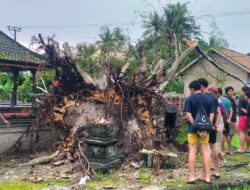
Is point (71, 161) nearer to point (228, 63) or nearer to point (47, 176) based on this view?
point (47, 176)

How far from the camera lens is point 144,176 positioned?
7047mm

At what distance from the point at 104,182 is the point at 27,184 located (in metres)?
1.43

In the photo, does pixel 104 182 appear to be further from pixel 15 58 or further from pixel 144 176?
pixel 15 58

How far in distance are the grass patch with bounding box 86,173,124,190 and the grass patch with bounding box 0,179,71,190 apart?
54cm

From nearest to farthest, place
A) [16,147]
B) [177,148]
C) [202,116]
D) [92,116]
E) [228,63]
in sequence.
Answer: [202,116], [92,116], [16,147], [177,148], [228,63]

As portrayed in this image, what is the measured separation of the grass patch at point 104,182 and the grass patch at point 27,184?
0.54m

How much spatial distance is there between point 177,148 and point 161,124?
810 mm

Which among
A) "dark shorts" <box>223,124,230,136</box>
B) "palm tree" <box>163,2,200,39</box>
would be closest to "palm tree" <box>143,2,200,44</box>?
"palm tree" <box>163,2,200,39</box>

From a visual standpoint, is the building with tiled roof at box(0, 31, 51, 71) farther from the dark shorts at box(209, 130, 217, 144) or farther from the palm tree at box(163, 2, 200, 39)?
the dark shorts at box(209, 130, 217, 144)

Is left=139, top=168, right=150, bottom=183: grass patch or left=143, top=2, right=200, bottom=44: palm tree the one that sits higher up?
left=143, top=2, right=200, bottom=44: palm tree

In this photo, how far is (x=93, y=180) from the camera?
6.90m

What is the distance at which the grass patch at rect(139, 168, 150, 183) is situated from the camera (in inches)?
269

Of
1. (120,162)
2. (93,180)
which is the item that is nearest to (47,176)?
(93,180)

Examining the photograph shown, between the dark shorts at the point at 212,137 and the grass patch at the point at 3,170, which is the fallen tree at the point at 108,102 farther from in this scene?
the dark shorts at the point at 212,137
